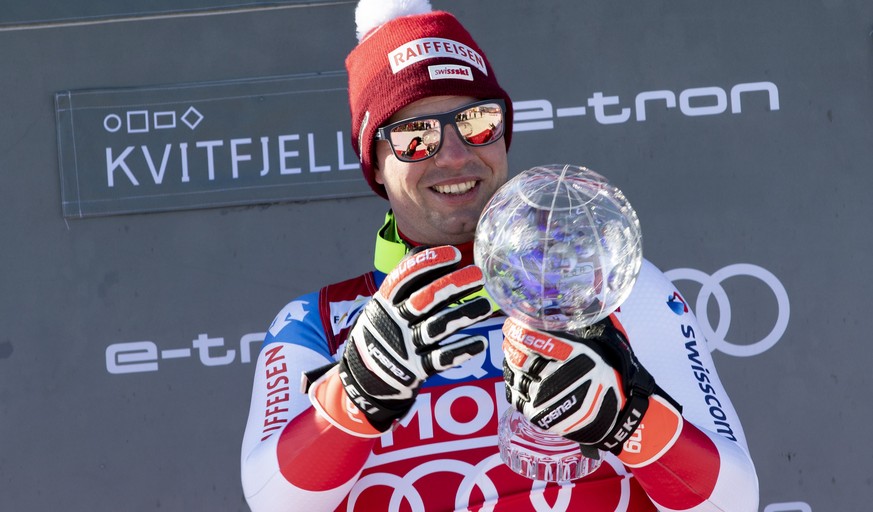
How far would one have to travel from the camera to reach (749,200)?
241 centimetres

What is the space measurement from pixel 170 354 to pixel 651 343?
1.33 metres

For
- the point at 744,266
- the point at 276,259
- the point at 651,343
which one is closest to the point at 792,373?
the point at 744,266

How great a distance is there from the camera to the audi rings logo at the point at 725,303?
2400 mm

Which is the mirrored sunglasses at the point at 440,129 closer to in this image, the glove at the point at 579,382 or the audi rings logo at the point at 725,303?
the glove at the point at 579,382

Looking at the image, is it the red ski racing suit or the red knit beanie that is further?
the red knit beanie

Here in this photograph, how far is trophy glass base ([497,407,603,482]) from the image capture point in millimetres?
1312

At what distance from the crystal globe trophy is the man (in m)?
0.03

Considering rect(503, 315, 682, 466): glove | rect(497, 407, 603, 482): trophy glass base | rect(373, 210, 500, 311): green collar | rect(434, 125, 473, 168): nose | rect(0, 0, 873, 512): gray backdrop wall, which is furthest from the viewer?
rect(0, 0, 873, 512): gray backdrop wall

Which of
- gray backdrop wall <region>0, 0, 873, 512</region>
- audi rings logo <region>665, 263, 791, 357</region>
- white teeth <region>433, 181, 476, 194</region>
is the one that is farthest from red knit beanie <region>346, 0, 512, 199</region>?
audi rings logo <region>665, 263, 791, 357</region>

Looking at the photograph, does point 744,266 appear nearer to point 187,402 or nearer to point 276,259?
point 276,259

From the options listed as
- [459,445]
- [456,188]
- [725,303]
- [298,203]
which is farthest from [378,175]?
[725,303]

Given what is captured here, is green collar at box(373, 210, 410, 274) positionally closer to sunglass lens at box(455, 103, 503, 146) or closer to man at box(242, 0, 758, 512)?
man at box(242, 0, 758, 512)

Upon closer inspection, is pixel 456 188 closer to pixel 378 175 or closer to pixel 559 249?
pixel 378 175

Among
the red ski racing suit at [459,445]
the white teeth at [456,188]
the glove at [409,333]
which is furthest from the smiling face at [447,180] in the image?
the glove at [409,333]
